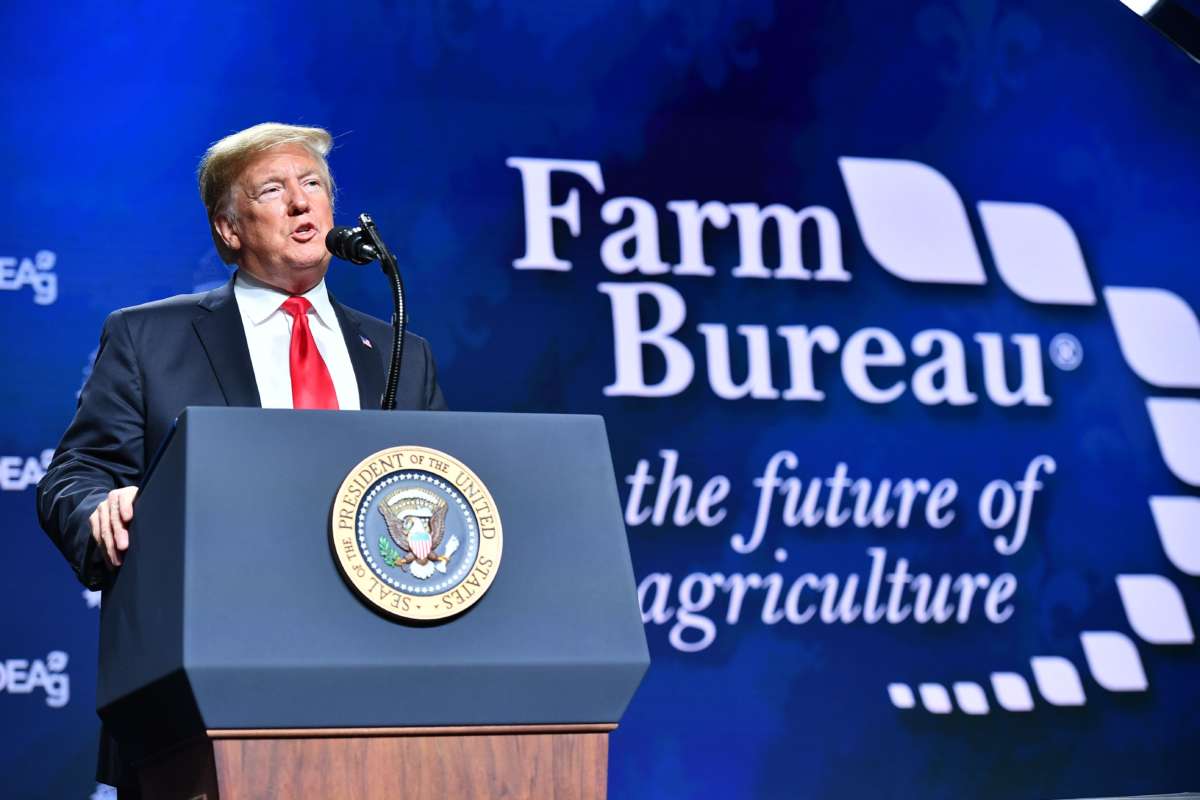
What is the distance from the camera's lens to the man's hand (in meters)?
1.56

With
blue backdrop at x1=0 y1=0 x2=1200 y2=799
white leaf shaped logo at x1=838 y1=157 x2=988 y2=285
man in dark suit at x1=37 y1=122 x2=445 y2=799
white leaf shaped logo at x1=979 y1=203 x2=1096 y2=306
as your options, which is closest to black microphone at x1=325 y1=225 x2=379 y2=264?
man in dark suit at x1=37 y1=122 x2=445 y2=799

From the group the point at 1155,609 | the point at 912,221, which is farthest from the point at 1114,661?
the point at 912,221

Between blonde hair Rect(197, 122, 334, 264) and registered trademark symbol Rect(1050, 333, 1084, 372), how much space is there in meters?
2.45

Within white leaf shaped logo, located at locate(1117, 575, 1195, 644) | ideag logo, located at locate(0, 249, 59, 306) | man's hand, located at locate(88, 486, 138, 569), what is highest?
ideag logo, located at locate(0, 249, 59, 306)

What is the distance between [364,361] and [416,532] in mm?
710

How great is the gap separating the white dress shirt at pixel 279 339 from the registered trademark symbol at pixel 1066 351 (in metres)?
2.49

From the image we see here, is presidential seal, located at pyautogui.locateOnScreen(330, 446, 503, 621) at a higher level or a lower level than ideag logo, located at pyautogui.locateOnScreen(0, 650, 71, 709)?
lower

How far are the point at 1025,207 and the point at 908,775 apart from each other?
4.89ft

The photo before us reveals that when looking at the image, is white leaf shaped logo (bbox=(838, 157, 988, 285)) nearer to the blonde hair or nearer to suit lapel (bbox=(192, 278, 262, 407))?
the blonde hair

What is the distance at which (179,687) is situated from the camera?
1323 millimetres

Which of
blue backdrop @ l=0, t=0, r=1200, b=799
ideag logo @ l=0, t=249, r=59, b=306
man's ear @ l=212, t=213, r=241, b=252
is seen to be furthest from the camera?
Result: blue backdrop @ l=0, t=0, r=1200, b=799

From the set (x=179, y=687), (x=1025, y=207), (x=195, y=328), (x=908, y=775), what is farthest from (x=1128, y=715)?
(x=179, y=687)

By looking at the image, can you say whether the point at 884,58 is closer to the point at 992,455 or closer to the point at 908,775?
the point at 992,455

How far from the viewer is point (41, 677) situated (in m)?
3.36
